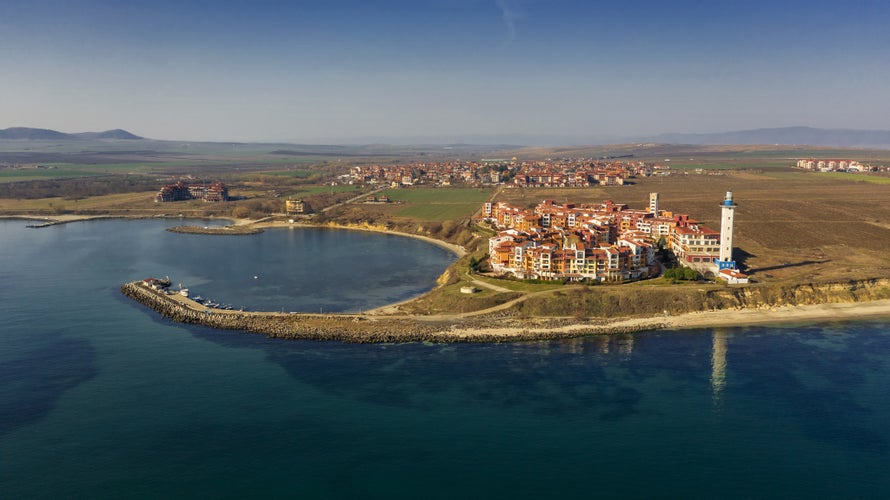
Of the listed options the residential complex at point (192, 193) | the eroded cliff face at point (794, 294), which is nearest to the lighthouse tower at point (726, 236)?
the eroded cliff face at point (794, 294)

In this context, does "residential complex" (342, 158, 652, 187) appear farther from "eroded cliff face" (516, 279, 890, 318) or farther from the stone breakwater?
the stone breakwater

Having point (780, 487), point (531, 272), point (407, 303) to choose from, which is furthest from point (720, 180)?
point (780, 487)

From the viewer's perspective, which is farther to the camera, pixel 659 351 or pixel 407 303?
pixel 407 303

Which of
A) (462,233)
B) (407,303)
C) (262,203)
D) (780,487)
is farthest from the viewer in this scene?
(262,203)

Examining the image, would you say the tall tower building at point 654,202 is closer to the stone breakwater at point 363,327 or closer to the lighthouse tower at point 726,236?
the lighthouse tower at point 726,236

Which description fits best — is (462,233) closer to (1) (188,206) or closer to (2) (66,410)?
(2) (66,410)

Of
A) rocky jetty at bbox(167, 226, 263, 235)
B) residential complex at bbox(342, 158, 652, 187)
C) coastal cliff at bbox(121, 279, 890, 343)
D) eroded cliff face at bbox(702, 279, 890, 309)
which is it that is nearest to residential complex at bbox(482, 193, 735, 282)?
eroded cliff face at bbox(702, 279, 890, 309)

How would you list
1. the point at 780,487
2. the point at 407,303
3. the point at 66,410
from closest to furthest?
the point at 780,487, the point at 66,410, the point at 407,303
